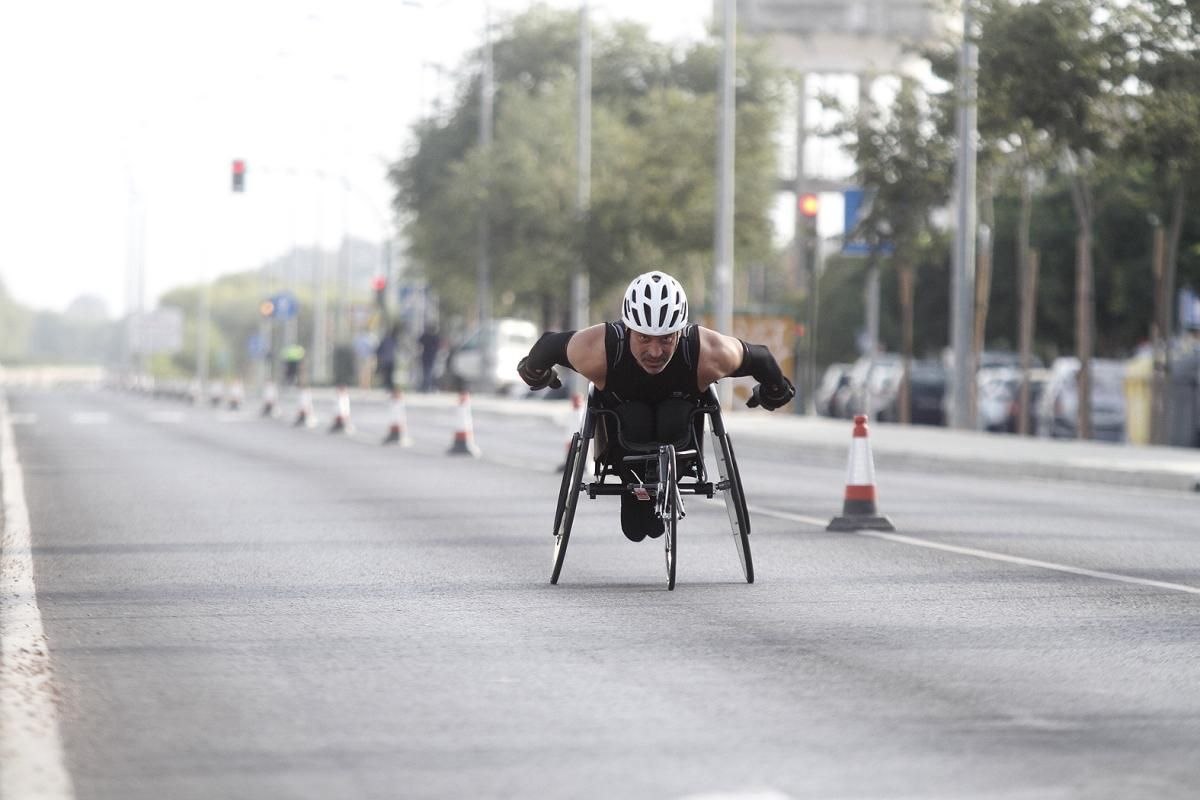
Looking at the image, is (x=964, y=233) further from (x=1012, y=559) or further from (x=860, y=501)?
(x=1012, y=559)

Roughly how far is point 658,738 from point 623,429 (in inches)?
169

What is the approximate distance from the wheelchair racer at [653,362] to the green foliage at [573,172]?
1644 inches

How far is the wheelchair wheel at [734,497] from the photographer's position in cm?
1152

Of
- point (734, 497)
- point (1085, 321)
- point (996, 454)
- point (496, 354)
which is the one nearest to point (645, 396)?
point (734, 497)

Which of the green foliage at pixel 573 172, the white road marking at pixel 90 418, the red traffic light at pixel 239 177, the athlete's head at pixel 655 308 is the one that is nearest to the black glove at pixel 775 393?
the athlete's head at pixel 655 308

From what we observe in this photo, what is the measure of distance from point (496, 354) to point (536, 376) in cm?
5365

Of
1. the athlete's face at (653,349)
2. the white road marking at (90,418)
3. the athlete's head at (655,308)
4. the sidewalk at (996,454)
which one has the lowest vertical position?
the white road marking at (90,418)

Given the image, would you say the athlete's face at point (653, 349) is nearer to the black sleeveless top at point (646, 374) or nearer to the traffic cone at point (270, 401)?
the black sleeveless top at point (646, 374)

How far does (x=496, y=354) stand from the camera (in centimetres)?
6488

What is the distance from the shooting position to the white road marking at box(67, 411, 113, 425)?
4341 centimetres

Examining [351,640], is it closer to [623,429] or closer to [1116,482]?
[623,429]

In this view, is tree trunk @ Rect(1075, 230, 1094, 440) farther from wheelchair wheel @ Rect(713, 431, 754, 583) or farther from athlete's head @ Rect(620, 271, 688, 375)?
athlete's head @ Rect(620, 271, 688, 375)

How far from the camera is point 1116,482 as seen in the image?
24500 millimetres

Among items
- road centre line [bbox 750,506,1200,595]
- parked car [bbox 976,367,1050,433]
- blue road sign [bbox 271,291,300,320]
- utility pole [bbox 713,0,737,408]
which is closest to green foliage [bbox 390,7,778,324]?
blue road sign [bbox 271,291,300,320]
